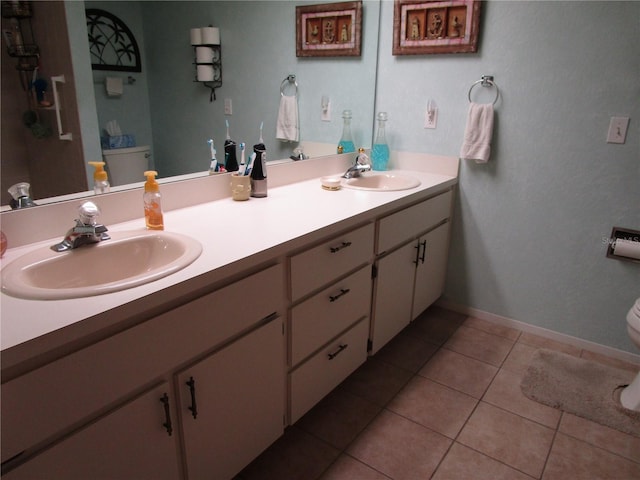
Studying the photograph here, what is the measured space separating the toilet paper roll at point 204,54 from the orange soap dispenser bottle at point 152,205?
513 mm

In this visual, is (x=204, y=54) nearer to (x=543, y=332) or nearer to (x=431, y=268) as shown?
(x=431, y=268)

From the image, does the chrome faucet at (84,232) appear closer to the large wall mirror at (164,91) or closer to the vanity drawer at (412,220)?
the large wall mirror at (164,91)

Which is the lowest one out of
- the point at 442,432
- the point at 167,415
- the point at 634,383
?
the point at 442,432

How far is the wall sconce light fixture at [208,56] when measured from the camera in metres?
1.66

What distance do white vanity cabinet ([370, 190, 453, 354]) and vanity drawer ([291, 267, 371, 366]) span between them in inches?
4.9

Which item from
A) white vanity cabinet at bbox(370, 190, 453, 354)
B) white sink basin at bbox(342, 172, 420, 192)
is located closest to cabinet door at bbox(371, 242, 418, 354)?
white vanity cabinet at bbox(370, 190, 453, 354)

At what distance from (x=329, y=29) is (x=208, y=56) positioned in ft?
3.04

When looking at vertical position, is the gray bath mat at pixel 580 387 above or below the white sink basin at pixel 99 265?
below

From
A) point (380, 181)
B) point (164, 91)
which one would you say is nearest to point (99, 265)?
point (164, 91)

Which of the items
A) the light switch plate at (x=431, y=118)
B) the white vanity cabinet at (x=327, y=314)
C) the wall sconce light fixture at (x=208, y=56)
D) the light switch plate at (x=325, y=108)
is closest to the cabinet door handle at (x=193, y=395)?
the white vanity cabinet at (x=327, y=314)

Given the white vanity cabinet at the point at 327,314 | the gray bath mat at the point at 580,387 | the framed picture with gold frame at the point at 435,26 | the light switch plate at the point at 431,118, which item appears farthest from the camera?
the light switch plate at the point at 431,118

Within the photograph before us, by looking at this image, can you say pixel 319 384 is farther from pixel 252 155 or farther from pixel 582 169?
pixel 582 169

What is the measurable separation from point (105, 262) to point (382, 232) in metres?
1.07

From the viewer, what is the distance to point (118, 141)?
1.47m
